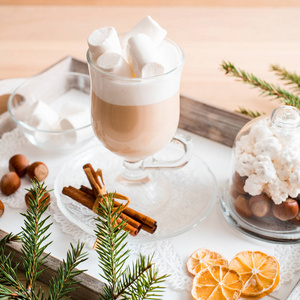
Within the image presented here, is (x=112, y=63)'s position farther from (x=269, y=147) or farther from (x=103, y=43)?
(x=269, y=147)

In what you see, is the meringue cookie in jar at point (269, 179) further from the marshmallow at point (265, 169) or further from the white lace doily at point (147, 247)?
the white lace doily at point (147, 247)

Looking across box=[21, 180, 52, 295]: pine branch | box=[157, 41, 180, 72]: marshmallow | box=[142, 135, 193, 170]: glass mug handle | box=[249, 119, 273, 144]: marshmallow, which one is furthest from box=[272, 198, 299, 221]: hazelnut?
box=[21, 180, 52, 295]: pine branch

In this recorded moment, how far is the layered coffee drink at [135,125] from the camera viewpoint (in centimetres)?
103

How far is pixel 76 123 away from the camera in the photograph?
133cm

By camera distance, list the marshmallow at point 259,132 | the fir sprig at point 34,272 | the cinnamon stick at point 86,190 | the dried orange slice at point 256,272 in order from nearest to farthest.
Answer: the fir sprig at point 34,272, the dried orange slice at point 256,272, the marshmallow at point 259,132, the cinnamon stick at point 86,190

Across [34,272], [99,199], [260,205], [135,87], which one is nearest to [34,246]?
[34,272]

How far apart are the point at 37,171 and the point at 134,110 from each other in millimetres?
321

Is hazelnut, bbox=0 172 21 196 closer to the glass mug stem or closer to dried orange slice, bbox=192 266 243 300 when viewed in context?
the glass mug stem

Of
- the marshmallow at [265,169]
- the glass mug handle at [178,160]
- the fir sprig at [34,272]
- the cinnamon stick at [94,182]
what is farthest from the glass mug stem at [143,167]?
the fir sprig at [34,272]

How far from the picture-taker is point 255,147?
103 centimetres

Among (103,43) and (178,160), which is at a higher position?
(103,43)

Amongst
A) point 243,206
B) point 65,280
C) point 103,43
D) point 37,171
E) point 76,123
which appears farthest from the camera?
point 76,123

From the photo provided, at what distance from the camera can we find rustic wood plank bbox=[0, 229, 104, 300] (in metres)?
0.90

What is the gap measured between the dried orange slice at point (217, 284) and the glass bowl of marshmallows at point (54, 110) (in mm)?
502
